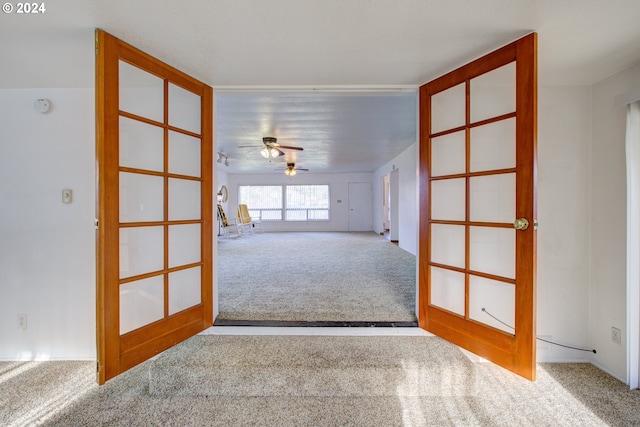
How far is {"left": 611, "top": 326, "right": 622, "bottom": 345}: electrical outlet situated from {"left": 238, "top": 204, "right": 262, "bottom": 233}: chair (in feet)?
26.6

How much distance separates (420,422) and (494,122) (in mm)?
1816

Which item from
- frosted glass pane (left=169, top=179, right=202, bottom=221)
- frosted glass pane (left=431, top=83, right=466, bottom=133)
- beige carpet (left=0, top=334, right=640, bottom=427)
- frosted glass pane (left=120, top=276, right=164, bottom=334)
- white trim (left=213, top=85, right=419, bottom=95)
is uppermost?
white trim (left=213, top=85, right=419, bottom=95)

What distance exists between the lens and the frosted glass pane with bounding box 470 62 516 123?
169cm

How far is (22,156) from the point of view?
83.0 inches

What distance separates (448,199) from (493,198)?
295 mm

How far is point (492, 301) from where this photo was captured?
179 centimetres

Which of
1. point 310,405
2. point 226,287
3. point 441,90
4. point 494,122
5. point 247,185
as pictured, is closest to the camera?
point 310,405

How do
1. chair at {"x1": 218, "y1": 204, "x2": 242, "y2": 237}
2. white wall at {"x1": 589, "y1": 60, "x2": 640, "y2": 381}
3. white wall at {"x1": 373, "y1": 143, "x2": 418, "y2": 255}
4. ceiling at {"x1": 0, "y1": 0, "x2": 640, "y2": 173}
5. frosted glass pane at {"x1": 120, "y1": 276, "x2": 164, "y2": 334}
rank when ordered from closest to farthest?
ceiling at {"x1": 0, "y1": 0, "x2": 640, "y2": 173}
frosted glass pane at {"x1": 120, "y1": 276, "x2": 164, "y2": 334}
white wall at {"x1": 589, "y1": 60, "x2": 640, "y2": 381}
white wall at {"x1": 373, "y1": 143, "x2": 418, "y2": 255}
chair at {"x1": 218, "y1": 204, "x2": 242, "y2": 237}

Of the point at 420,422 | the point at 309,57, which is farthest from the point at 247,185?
the point at 420,422

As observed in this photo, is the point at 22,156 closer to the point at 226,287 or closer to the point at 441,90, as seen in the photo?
the point at 226,287

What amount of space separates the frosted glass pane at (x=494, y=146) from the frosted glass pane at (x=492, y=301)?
0.74 meters

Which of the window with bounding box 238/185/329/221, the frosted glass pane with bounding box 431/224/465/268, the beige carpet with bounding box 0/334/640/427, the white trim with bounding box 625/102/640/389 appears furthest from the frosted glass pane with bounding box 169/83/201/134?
the window with bounding box 238/185/329/221

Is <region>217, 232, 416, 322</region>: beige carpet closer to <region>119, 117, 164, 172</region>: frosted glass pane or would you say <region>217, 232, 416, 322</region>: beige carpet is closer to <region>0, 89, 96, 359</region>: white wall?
<region>0, 89, 96, 359</region>: white wall

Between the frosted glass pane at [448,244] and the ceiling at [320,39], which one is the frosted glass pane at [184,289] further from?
the frosted glass pane at [448,244]
